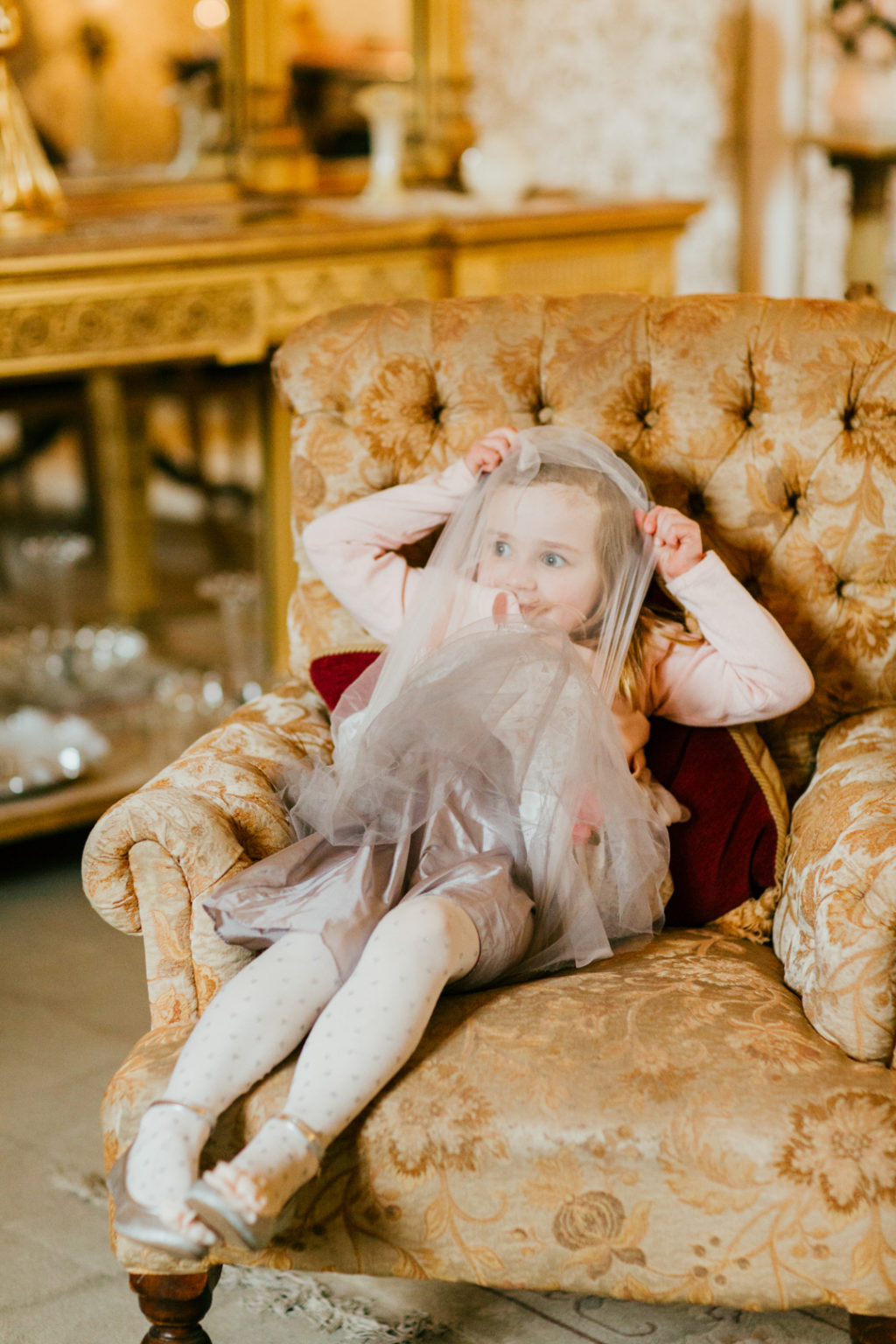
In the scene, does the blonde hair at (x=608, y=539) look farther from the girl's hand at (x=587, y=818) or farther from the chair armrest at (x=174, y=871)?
the chair armrest at (x=174, y=871)

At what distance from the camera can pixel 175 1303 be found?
1306mm

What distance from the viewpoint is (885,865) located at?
4.26 feet

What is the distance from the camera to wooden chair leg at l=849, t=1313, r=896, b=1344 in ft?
4.08

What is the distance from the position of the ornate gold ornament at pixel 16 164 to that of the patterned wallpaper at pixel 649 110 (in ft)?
5.30

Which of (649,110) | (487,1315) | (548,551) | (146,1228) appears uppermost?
(649,110)

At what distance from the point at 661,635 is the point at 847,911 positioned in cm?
42

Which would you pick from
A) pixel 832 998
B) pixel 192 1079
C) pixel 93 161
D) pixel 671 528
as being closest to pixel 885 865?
pixel 832 998

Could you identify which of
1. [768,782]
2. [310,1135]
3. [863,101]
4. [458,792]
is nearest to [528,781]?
[458,792]

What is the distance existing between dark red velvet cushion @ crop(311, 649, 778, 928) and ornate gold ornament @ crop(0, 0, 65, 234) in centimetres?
167

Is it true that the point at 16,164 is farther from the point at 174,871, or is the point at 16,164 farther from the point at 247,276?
the point at 174,871

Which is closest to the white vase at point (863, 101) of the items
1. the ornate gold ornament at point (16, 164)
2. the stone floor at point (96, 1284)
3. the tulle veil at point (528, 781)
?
the ornate gold ornament at point (16, 164)

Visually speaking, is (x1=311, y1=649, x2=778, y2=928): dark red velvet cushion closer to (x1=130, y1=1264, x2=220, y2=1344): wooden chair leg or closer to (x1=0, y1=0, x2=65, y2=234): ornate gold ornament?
(x1=130, y1=1264, x2=220, y2=1344): wooden chair leg

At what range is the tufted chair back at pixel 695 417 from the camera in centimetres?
174

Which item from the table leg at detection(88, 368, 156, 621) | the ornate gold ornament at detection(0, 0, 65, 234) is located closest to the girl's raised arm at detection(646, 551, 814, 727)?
the ornate gold ornament at detection(0, 0, 65, 234)
